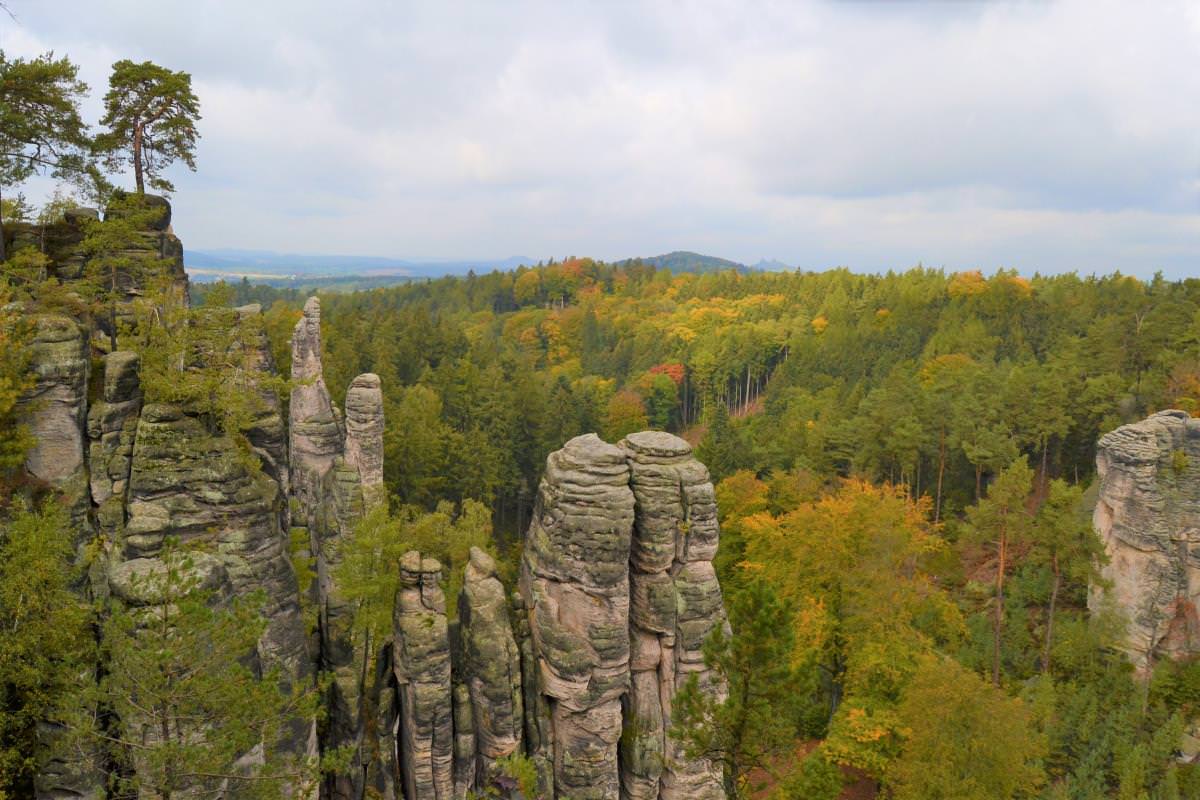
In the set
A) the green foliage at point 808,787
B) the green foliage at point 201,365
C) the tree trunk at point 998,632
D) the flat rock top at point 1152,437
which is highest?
the green foliage at point 201,365

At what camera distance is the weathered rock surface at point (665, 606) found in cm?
1864

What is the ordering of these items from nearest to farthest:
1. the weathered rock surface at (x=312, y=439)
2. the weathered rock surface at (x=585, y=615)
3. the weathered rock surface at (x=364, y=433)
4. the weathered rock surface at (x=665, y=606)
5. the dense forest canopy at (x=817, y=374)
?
the weathered rock surface at (x=585, y=615) < the weathered rock surface at (x=665, y=606) < the weathered rock surface at (x=364, y=433) < the weathered rock surface at (x=312, y=439) < the dense forest canopy at (x=817, y=374)

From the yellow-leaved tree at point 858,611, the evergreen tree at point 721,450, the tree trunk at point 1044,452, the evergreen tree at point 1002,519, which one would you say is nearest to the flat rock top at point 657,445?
the yellow-leaved tree at point 858,611

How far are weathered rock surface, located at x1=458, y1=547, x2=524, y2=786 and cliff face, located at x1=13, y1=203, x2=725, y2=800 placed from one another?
0.04 metres

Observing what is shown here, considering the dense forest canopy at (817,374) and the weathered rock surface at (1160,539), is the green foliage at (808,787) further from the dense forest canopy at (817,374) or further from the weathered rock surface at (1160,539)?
the weathered rock surface at (1160,539)

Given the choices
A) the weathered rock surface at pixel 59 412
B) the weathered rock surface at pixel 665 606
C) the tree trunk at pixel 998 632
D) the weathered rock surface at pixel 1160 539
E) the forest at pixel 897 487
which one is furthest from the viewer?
the weathered rock surface at pixel 1160 539

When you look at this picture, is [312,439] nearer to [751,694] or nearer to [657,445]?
[657,445]

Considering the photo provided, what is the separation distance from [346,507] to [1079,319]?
6996 cm

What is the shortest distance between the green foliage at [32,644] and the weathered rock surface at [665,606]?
12621mm

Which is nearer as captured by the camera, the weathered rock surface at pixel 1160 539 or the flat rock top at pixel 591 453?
the flat rock top at pixel 591 453

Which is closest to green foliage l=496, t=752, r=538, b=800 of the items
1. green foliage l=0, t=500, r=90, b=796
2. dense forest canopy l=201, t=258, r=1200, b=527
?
green foliage l=0, t=500, r=90, b=796

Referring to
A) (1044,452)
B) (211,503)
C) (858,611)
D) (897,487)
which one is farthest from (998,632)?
(211,503)

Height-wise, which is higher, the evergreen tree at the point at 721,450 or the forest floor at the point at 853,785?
the evergreen tree at the point at 721,450

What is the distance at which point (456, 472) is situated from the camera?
1852 inches
